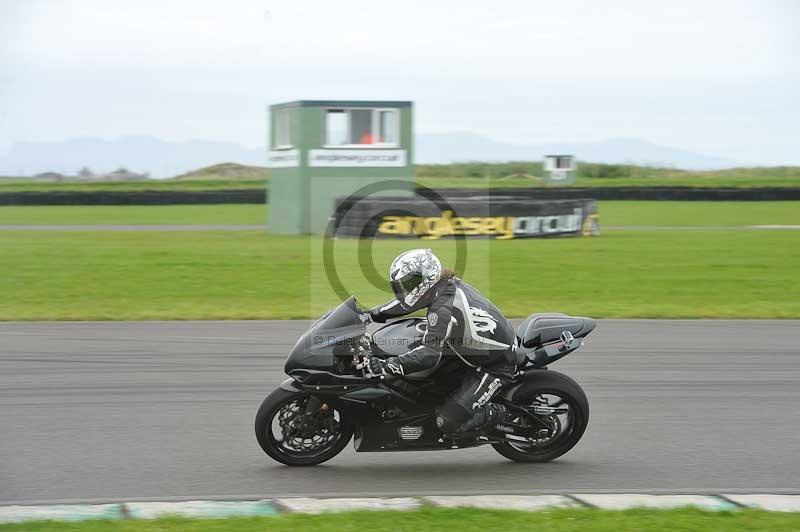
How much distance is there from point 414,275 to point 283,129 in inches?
Result: 846

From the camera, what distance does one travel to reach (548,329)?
23.0 ft

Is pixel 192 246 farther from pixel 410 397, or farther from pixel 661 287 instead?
pixel 410 397

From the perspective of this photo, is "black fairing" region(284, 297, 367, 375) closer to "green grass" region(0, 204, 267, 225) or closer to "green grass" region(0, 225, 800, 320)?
"green grass" region(0, 225, 800, 320)

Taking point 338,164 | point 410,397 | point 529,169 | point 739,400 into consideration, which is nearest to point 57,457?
point 410,397

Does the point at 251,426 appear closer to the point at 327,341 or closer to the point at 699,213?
the point at 327,341

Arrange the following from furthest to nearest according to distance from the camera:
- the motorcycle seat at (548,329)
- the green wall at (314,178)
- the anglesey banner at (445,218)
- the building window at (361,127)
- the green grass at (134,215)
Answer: the green grass at (134,215) → the building window at (361,127) → the green wall at (314,178) → the anglesey banner at (445,218) → the motorcycle seat at (548,329)

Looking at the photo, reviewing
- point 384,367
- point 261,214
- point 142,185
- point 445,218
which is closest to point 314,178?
point 445,218

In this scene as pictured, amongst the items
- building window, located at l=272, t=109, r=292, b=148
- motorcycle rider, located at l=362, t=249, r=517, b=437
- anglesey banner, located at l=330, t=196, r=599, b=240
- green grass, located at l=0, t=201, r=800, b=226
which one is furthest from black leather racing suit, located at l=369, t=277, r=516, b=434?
green grass, located at l=0, t=201, r=800, b=226

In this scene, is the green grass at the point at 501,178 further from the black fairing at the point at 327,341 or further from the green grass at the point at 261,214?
the black fairing at the point at 327,341

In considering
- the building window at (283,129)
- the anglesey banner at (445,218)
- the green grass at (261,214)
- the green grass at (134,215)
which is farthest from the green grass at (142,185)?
the anglesey banner at (445,218)

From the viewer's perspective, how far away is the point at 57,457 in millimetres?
6699

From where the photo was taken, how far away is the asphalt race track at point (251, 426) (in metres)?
6.21

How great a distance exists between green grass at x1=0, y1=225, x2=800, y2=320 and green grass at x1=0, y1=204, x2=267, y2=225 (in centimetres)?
692

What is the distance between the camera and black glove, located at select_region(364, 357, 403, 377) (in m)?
6.45
